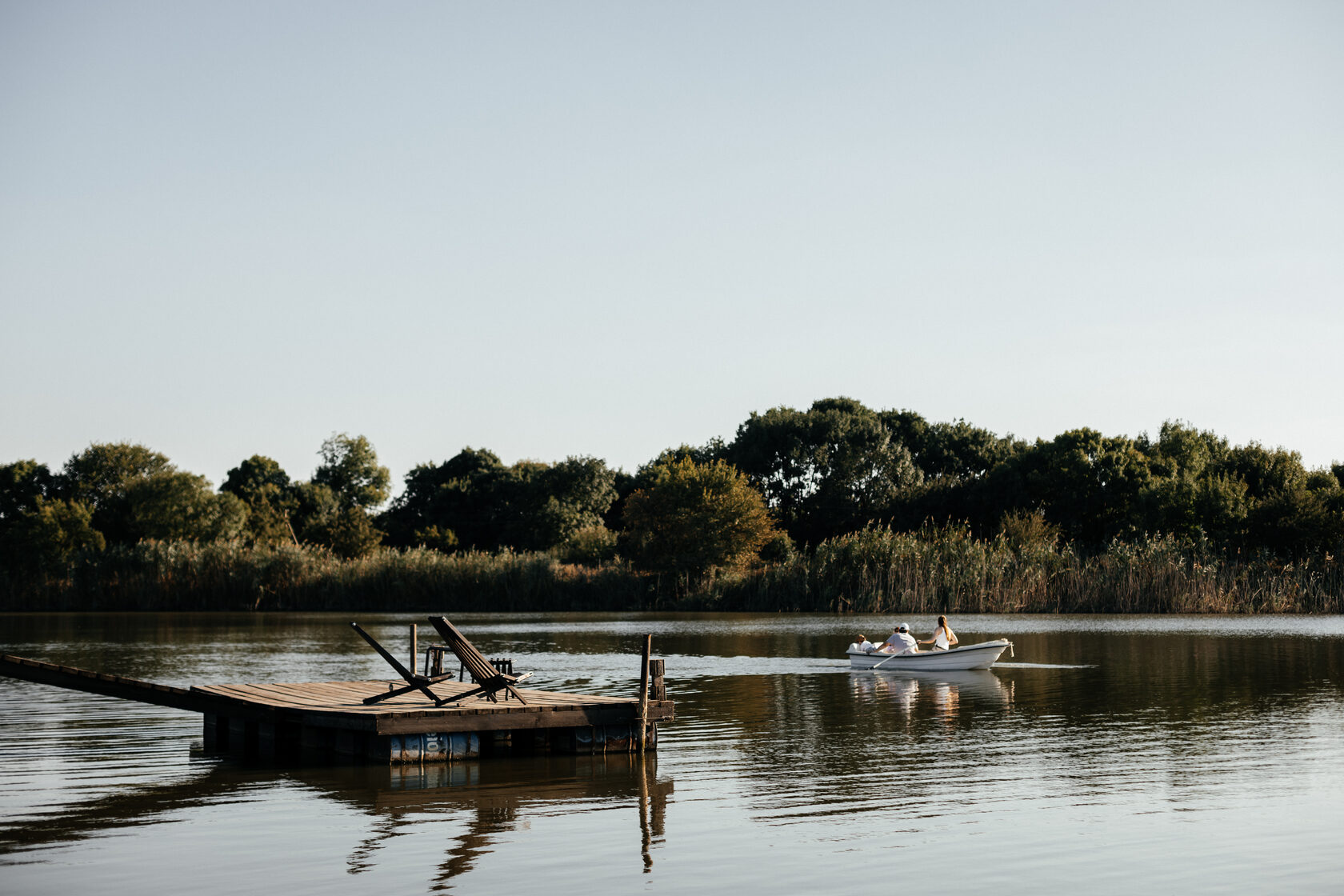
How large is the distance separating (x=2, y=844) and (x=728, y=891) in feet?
20.1

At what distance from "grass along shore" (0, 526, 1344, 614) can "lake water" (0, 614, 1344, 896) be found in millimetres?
21919

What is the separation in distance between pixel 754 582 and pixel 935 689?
29.7 m

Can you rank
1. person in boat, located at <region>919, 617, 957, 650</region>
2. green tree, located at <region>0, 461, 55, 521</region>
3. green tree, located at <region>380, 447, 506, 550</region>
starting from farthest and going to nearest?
green tree, located at <region>380, 447, 506, 550</region> < green tree, located at <region>0, 461, 55, 521</region> < person in boat, located at <region>919, 617, 957, 650</region>

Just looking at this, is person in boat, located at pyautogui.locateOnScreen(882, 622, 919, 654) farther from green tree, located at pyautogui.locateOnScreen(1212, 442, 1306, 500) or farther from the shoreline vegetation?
green tree, located at pyautogui.locateOnScreen(1212, 442, 1306, 500)

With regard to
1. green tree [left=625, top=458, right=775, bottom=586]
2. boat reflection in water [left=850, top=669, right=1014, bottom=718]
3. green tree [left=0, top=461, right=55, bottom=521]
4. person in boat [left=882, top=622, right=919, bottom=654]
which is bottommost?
boat reflection in water [left=850, top=669, right=1014, bottom=718]

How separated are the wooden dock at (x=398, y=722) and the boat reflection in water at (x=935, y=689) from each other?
644cm

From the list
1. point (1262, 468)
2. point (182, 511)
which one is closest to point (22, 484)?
point (182, 511)

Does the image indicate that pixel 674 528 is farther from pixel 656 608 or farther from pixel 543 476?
pixel 543 476

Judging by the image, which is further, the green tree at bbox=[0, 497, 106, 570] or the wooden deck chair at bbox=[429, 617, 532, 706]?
the green tree at bbox=[0, 497, 106, 570]

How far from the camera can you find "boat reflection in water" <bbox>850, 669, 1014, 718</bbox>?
21828 millimetres

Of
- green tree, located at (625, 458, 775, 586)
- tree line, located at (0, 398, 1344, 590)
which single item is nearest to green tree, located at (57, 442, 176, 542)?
tree line, located at (0, 398, 1344, 590)

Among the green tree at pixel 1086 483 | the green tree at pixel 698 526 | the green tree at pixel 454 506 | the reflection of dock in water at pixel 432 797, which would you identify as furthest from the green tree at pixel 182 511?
the reflection of dock in water at pixel 432 797

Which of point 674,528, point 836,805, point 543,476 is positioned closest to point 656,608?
point 674,528

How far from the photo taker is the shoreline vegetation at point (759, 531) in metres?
48.3
